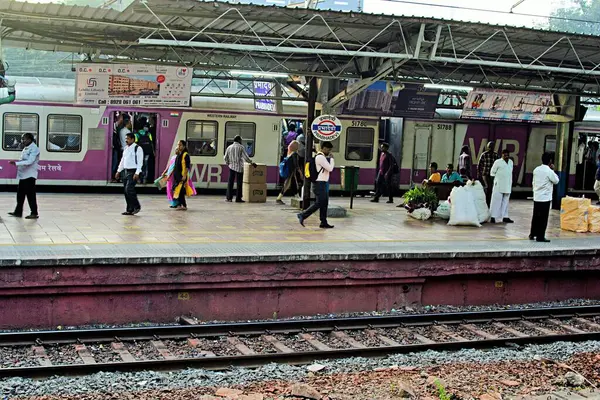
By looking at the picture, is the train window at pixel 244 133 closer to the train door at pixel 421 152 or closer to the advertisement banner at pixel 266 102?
the advertisement banner at pixel 266 102

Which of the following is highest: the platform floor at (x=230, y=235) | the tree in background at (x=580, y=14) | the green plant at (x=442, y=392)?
the tree in background at (x=580, y=14)

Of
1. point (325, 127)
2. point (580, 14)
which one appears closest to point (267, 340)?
point (325, 127)

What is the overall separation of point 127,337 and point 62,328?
1379 mm

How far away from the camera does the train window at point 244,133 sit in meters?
23.5

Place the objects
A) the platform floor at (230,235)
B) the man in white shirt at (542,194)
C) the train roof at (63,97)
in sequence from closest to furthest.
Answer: the platform floor at (230,235) < the man in white shirt at (542,194) < the train roof at (63,97)

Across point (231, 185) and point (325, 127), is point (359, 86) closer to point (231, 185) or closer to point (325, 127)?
point (325, 127)

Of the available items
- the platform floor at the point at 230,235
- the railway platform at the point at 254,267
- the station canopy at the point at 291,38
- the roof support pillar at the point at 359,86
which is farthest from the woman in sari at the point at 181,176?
the roof support pillar at the point at 359,86

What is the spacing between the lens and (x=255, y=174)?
70.0 ft

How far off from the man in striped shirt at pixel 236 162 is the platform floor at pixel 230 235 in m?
0.64

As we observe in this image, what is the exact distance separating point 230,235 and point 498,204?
6896mm

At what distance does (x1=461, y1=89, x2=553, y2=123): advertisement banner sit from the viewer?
20.5 meters

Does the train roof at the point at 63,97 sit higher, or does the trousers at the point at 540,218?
the train roof at the point at 63,97

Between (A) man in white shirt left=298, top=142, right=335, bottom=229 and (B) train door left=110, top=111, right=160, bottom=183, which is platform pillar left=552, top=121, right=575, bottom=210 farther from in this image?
(B) train door left=110, top=111, right=160, bottom=183

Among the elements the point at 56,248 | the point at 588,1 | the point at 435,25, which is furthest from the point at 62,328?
the point at 588,1
